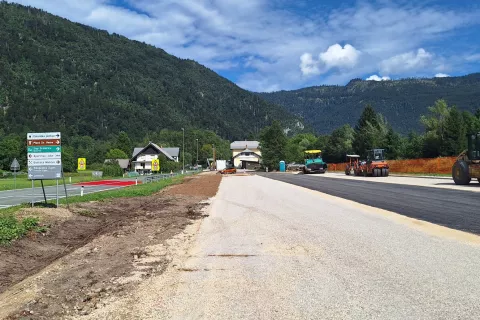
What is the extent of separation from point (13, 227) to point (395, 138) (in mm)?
84980

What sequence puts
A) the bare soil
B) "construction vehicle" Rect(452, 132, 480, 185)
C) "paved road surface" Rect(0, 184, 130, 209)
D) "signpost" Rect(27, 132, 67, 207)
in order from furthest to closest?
"construction vehicle" Rect(452, 132, 480, 185) → "paved road surface" Rect(0, 184, 130, 209) → "signpost" Rect(27, 132, 67, 207) → the bare soil

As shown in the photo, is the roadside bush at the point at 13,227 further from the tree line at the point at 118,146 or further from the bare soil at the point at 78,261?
the tree line at the point at 118,146

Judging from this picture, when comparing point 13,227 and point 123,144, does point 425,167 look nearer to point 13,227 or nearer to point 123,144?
point 13,227

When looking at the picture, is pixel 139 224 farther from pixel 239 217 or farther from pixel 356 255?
pixel 356 255

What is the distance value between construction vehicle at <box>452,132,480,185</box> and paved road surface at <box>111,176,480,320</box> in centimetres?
1804

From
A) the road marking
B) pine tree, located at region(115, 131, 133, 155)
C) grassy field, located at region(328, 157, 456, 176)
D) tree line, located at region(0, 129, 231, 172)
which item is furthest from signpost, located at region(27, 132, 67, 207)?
pine tree, located at region(115, 131, 133, 155)

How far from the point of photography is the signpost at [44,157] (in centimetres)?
1531

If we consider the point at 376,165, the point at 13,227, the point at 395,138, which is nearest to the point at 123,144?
the point at 395,138

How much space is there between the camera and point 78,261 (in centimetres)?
818

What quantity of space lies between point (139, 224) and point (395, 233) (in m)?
7.42

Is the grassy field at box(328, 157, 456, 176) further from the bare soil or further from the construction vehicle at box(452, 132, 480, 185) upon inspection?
the bare soil

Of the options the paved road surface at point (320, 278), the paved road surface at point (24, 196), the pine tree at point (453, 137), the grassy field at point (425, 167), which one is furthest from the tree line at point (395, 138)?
the paved road surface at point (320, 278)

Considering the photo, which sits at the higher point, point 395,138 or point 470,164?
point 395,138

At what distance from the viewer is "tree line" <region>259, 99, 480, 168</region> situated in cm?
7256
